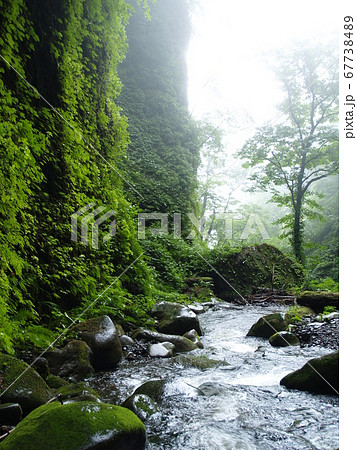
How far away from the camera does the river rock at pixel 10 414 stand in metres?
2.18

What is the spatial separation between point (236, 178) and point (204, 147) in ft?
27.5

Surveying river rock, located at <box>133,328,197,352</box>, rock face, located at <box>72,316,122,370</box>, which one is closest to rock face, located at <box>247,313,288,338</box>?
river rock, located at <box>133,328,197,352</box>

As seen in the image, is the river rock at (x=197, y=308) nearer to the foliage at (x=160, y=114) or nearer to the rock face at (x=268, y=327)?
the rock face at (x=268, y=327)

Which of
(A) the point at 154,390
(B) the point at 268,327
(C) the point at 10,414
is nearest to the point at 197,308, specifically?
(B) the point at 268,327

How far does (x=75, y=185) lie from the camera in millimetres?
5449

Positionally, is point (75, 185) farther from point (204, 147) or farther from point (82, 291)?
point (204, 147)

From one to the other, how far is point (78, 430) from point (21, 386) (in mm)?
936

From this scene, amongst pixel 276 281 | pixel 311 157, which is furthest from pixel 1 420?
pixel 311 157

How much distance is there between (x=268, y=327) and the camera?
564cm

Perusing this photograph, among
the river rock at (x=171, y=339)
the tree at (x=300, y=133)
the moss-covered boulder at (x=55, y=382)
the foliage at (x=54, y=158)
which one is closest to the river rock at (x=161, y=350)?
the river rock at (x=171, y=339)

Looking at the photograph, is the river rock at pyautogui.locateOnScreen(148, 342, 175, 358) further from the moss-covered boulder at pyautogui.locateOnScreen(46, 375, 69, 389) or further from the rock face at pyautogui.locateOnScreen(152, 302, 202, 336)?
the moss-covered boulder at pyautogui.locateOnScreen(46, 375, 69, 389)

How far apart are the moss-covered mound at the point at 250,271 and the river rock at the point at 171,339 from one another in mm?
6207

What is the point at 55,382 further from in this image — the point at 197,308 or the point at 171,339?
the point at 197,308

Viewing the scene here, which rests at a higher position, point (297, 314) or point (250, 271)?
point (250, 271)
